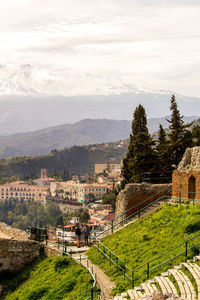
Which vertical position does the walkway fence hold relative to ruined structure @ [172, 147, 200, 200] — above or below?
below

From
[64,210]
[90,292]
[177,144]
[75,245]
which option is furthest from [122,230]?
[64,210]

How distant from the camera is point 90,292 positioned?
17.1 metres

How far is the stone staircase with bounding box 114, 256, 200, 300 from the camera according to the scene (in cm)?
1371

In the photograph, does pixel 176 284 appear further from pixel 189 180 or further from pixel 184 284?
pixel 189 180

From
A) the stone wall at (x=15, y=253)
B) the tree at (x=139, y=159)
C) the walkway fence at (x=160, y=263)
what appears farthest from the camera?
the tree at (x=139, y=159)

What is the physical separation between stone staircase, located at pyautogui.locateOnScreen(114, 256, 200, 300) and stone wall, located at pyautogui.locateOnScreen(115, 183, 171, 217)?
10194 mm

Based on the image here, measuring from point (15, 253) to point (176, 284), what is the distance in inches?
472

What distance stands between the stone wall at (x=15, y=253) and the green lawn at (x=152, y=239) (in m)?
3.45

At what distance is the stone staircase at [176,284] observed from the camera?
13712mm

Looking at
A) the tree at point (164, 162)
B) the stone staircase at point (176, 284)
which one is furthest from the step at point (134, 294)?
the tree at point (164, 162)

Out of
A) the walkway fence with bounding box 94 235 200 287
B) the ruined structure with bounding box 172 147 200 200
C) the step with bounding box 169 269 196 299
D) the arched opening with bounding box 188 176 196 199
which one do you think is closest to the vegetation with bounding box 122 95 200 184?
the ruined structure with bounding box 172 147 200 200

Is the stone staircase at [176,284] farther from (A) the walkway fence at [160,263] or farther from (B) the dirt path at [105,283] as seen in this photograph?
(B) the dirt path at [105,283]

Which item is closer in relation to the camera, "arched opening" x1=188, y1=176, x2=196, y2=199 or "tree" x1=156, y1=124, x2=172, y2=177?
"arched opening" x1=188, y1=176, x2=196, y2=199

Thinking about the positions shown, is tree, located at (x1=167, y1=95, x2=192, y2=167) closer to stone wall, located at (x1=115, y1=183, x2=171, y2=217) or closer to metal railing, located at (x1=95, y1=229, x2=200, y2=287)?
stone wall, located at (x1=115, y1=183, x2=171, y2=217)
